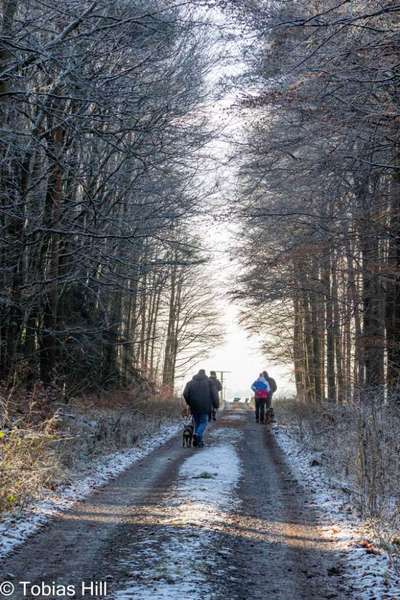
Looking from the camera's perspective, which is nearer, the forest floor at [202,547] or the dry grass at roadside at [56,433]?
the forest floor at [202,547]

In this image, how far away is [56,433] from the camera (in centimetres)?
1119

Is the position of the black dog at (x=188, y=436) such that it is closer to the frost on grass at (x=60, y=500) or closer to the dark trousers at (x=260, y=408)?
the frost on grass at (x=60, y=500)

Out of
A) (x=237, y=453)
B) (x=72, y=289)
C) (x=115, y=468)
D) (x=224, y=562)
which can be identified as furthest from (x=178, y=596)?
(x=72, y=289)

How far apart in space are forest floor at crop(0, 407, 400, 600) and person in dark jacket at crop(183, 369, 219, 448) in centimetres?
482

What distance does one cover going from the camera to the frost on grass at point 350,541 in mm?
5941

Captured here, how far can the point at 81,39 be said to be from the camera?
11.0 metres

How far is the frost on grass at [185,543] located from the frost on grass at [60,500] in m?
1.24

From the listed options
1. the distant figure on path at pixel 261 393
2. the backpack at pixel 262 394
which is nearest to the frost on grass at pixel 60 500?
the distant figure on path at pixel 261 393

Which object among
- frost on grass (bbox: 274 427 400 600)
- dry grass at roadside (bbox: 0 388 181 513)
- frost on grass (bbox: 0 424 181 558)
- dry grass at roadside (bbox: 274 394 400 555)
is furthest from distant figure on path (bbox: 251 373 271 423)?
frost on grass (bbox: 274 427 400 600)

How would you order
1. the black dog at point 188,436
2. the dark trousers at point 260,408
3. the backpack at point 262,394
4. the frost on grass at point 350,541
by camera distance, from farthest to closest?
the dark trousers at point 260,408 → the backpack at point 262,394 → the black dog at point 188,436 → the frost on grass at point 350,541

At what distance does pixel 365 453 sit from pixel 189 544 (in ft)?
12.3

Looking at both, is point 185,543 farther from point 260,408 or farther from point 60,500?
point 260,408

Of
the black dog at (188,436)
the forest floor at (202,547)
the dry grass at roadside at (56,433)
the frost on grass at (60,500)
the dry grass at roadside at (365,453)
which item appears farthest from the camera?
the black dog at (188,436)

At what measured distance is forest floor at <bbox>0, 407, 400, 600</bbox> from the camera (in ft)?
18.8
